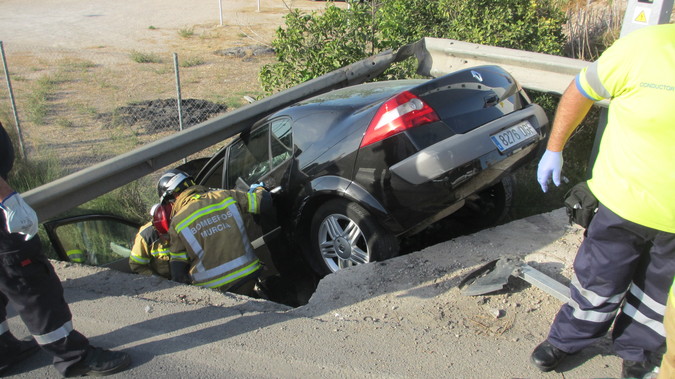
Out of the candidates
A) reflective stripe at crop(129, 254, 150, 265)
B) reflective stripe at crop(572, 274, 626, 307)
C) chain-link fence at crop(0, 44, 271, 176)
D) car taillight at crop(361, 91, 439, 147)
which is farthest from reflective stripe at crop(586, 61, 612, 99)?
chain-link fence at crop(0, 44, 271, 176)

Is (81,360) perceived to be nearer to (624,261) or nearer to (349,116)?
(349,116)

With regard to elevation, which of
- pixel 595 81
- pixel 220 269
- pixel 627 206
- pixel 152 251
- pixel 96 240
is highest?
pixel 595 81

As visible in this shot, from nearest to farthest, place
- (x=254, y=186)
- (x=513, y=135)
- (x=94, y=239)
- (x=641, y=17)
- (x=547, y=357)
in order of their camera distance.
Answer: (x=547, y=357), (x=513, y=135), (x=641, y=17), (x=254, y=186), (x=94, y=239)

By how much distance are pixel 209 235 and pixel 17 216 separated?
1.46m

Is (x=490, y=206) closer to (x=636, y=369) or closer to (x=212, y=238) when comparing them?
(x=636, y=369)

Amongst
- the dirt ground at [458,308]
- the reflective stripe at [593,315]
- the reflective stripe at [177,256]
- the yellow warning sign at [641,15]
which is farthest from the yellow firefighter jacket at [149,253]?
the yellow warning sign at [641,15]

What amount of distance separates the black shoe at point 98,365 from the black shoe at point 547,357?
2275 mm

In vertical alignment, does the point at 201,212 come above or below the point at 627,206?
below

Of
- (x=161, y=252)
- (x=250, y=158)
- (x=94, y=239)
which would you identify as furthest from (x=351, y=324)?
(x=94, y=239)

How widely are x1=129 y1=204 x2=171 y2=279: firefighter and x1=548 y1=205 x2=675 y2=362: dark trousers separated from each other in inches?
109

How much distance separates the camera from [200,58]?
1552 cm

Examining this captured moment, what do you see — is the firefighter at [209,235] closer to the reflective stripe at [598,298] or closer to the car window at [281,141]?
the car window at [281,141]

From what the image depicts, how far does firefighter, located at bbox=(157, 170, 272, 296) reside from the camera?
4109 mm

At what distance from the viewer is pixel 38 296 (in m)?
3.09
